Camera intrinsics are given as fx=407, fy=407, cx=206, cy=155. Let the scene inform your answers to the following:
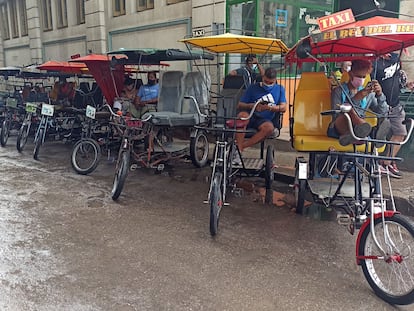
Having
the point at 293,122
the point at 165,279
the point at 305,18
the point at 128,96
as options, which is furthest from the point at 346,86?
the point at 305,18

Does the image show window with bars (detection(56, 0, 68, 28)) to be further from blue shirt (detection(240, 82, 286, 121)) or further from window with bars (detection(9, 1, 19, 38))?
blue shirt (detection(240, 82, 286, 121))

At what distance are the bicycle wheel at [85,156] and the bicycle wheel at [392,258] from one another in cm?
528

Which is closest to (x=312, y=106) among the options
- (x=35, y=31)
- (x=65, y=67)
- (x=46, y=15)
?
(x=65, y=67)

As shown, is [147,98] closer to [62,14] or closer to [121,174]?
[121,174]

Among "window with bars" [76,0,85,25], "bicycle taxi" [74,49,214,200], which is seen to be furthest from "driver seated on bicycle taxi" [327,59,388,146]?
"window with bars" [76,0,85,25]

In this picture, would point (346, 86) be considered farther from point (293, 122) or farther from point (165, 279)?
point (165, 279)

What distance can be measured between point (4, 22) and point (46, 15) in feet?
22.6

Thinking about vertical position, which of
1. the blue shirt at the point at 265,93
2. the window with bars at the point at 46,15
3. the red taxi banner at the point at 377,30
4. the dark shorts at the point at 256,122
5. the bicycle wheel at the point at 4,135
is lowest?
the bicycle wheel at the point at 4,135

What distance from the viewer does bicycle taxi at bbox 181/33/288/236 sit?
4.75 m

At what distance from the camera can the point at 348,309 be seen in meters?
3.25

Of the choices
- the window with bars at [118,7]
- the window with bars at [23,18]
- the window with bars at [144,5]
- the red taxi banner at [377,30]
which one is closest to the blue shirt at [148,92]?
the red taxi banner at [377,30]

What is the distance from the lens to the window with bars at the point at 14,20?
23984 millimetres

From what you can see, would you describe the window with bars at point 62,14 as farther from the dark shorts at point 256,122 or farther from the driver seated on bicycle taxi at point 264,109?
the dark shorts at point 256,122

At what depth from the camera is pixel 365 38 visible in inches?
188
